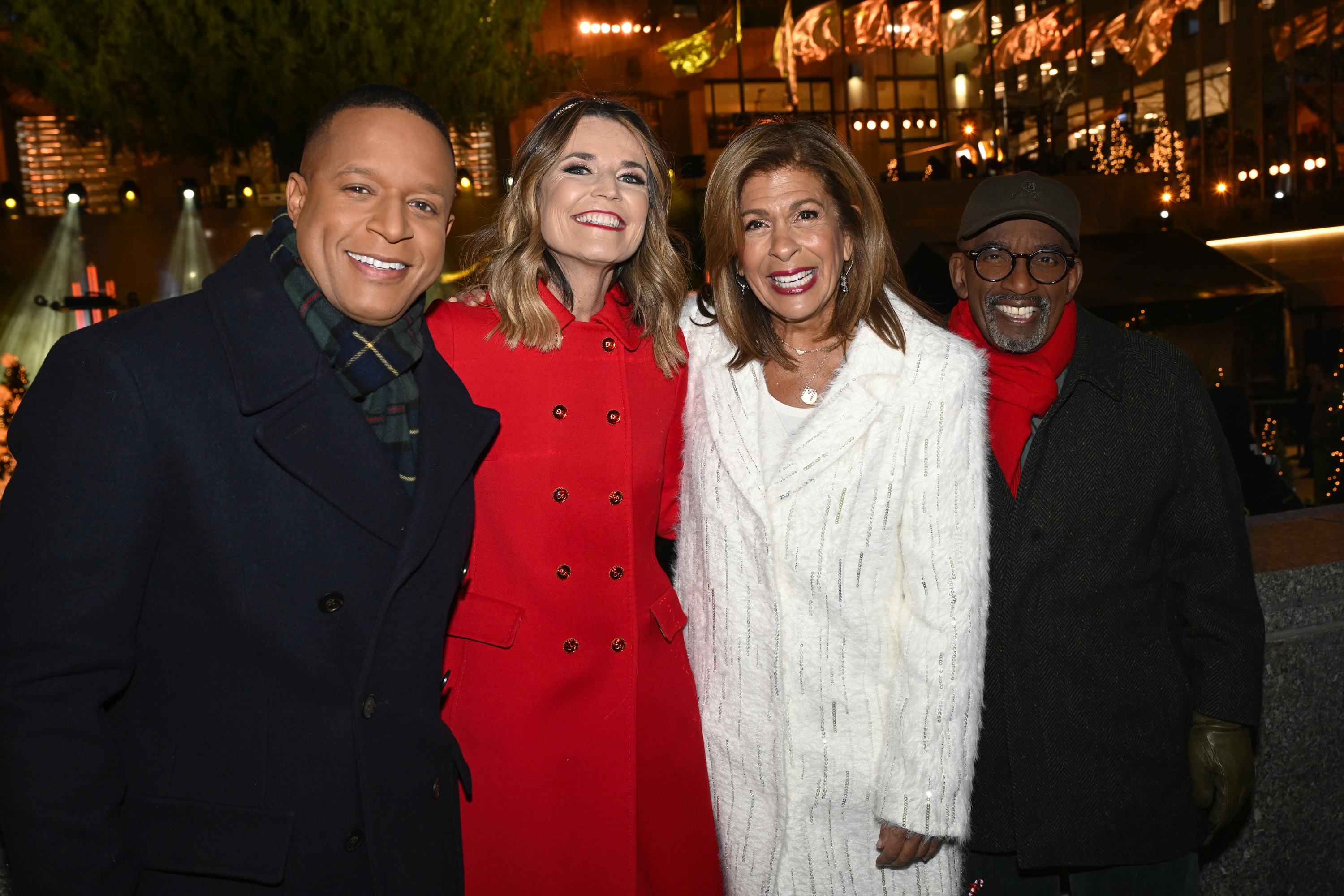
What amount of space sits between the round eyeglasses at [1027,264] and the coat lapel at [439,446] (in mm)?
1563

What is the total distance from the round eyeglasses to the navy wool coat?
5.75 feet

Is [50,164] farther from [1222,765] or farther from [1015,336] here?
[1222,765]

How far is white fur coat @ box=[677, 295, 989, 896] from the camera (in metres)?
2.30

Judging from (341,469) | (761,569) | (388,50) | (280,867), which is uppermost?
(388,50)

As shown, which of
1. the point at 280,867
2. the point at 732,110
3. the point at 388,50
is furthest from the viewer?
the point at 732,110

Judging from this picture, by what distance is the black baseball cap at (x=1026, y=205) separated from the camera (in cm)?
271

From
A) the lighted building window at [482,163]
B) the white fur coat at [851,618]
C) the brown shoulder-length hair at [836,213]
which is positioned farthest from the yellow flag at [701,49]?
the white fur coat at [851,618]

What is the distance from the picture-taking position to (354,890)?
1788mm

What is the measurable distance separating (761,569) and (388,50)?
40.8 ft

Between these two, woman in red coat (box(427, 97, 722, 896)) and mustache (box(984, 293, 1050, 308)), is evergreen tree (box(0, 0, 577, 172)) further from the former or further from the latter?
mustache (box(984, 293, 1050, 308))

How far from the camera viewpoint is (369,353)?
6.34ft

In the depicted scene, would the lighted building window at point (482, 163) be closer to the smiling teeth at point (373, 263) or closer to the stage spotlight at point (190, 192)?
the stage spotlight at point (190, 192)

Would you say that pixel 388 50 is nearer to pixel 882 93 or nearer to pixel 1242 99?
pixel 882 93

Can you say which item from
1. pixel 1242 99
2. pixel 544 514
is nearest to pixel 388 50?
pixel 544 514
